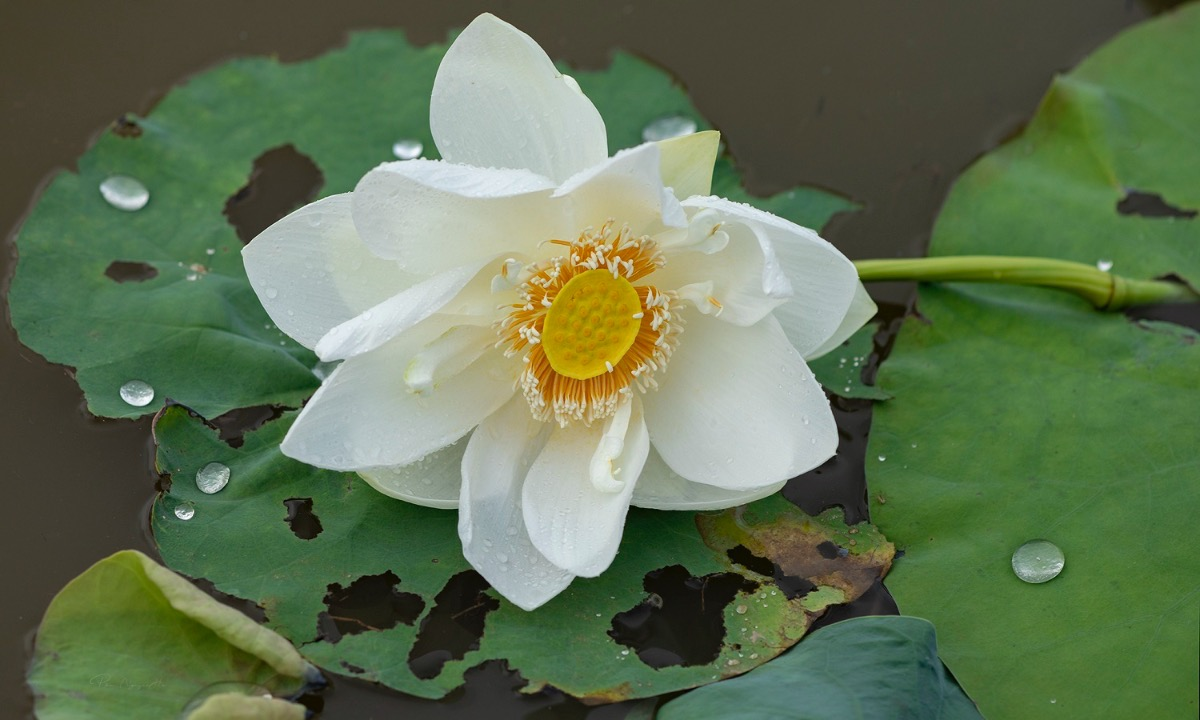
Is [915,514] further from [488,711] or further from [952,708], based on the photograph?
[488,711]

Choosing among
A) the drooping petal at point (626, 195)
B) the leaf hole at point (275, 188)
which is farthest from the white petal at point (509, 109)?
the leaf hole at point (275, 188)

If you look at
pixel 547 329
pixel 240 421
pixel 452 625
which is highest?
pixel 547 329

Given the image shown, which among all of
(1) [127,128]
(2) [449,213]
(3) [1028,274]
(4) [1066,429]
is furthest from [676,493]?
(1) [127,128]

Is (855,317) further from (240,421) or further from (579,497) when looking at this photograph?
(240,421)

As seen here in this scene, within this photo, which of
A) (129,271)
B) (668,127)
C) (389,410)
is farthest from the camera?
(668,127)

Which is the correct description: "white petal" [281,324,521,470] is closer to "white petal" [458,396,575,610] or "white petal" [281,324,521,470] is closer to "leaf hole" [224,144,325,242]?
"white petal" [458,396,575,610]

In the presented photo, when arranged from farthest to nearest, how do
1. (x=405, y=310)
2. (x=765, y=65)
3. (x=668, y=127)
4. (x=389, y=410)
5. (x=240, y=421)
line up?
1. (x=765, y=65)
2. (x=668, y=127)
3. (x=240, y=421)
4. (x=389, y=410)
5. (x=405, y=310)

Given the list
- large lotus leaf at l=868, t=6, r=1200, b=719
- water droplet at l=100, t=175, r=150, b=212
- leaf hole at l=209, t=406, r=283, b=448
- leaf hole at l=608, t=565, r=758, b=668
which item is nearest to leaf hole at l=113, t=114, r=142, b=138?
water droplet at l=100, t=175, r=150, b=212
